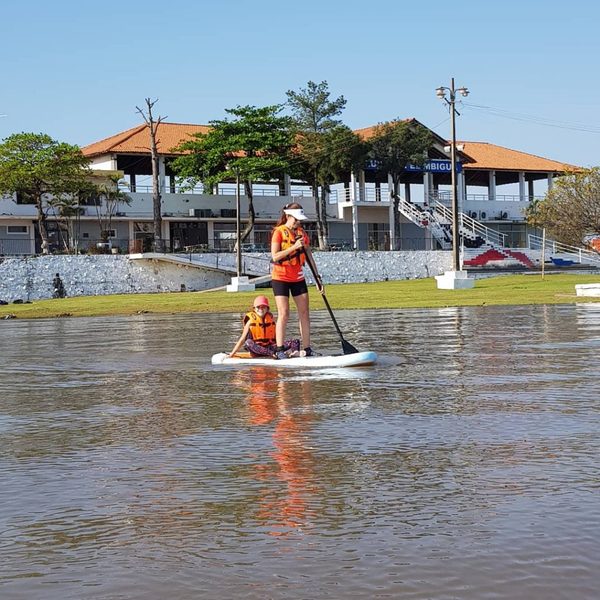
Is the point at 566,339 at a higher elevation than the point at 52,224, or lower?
lower

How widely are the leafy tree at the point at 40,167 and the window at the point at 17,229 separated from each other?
3558 mm

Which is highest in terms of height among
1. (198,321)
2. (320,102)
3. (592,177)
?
(320,102)

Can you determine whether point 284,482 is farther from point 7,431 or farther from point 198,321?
point 198,321

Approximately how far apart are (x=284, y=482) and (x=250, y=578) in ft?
5.57

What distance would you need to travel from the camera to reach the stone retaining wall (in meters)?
54.2


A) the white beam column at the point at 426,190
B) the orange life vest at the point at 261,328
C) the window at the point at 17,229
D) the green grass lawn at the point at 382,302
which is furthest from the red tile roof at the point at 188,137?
the orange life vest at the point at 261,328

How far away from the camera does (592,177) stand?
1357 inches

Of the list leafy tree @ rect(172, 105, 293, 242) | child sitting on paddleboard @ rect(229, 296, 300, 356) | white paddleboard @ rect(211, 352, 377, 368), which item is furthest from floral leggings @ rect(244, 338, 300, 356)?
leafy tree @ rect(172, 105, 293, 242)

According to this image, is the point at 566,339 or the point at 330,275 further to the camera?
the point at 330,275

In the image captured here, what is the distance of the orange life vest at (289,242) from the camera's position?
12383 millimetres

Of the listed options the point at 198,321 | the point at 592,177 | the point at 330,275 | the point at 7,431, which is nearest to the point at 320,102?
the point at 330,275

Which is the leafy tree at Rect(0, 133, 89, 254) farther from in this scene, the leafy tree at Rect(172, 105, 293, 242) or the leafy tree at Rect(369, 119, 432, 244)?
the leafy tree at Rect(369, 119, 432, 244)

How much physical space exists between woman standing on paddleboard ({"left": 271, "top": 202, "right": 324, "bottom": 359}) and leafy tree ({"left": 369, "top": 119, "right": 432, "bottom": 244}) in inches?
2222

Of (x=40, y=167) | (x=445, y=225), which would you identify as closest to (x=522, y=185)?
(x=445, y=225)
